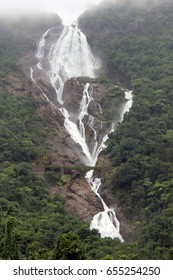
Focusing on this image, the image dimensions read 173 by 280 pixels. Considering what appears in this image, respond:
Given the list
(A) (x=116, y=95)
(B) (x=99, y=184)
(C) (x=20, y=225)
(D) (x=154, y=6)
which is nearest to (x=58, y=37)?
(D) (x=154, y=6)

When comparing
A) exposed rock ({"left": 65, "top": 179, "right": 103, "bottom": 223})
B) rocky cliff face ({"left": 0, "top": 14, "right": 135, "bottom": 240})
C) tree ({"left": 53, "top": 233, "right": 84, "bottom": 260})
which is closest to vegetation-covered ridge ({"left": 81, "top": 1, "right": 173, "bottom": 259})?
exposed rock ({"left": 65, "top": 179, "right": 103, "bottom": 223})

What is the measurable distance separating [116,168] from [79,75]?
3254cm

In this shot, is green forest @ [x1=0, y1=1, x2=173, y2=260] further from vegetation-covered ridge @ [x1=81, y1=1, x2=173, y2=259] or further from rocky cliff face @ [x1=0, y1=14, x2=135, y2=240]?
rocky cliff face @ [x1=0, y1=14, x2=135, y2=240]

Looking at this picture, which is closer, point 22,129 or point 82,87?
point 22,129

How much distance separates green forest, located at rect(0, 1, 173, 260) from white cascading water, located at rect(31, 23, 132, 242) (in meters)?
1.58

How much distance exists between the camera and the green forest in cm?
3424

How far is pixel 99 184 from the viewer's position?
1953 inches

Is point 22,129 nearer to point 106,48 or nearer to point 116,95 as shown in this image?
point 116,95

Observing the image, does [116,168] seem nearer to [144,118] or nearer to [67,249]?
[144,118]

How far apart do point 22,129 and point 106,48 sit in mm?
31935

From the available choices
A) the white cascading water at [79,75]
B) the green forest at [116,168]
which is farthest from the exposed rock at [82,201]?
the green forest at [116,168]

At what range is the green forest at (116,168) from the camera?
34244mm

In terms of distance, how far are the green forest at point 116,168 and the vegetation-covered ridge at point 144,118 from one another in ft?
0.31

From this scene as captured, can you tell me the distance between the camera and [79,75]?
7988cm
